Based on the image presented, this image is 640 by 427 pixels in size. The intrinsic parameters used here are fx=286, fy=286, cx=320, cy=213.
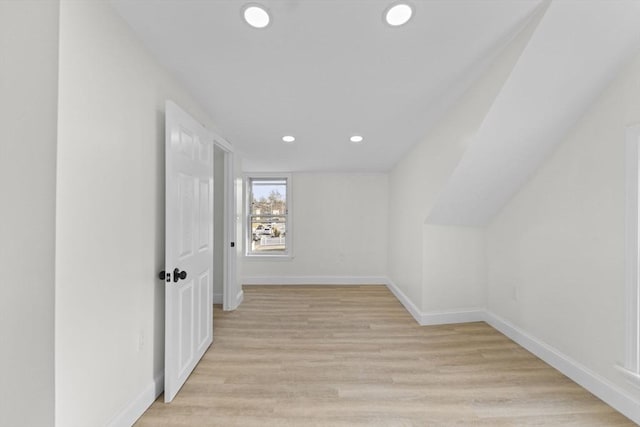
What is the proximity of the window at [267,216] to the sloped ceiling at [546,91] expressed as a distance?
10.1 ft

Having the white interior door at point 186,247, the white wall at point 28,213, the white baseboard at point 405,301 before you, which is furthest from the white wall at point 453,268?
the white wall at point 28,213

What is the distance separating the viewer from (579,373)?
2100 millimetres

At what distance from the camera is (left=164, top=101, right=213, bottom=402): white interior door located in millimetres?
1886

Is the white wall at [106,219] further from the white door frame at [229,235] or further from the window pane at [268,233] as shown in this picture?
the window pane at [268,233]

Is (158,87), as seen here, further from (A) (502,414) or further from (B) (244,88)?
(A) (502,414)

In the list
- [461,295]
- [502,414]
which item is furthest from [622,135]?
[461,295]

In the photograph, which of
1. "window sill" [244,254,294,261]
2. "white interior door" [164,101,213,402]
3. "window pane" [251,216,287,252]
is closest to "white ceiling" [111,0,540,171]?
"white interior door" [164,101,213,402]

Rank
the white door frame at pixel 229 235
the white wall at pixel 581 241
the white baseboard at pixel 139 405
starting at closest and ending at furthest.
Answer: the white baseboard at pixel 139 405
the white wall at pixel 581 241
the white door frame at pixel 229 235

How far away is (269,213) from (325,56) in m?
3.65

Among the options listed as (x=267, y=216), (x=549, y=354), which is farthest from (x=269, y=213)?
(x=549, y=354)

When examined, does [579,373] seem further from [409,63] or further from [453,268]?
[409,63]

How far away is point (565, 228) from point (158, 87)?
321 centimetres

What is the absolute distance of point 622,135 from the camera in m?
1.83

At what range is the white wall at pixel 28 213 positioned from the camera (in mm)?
1149
